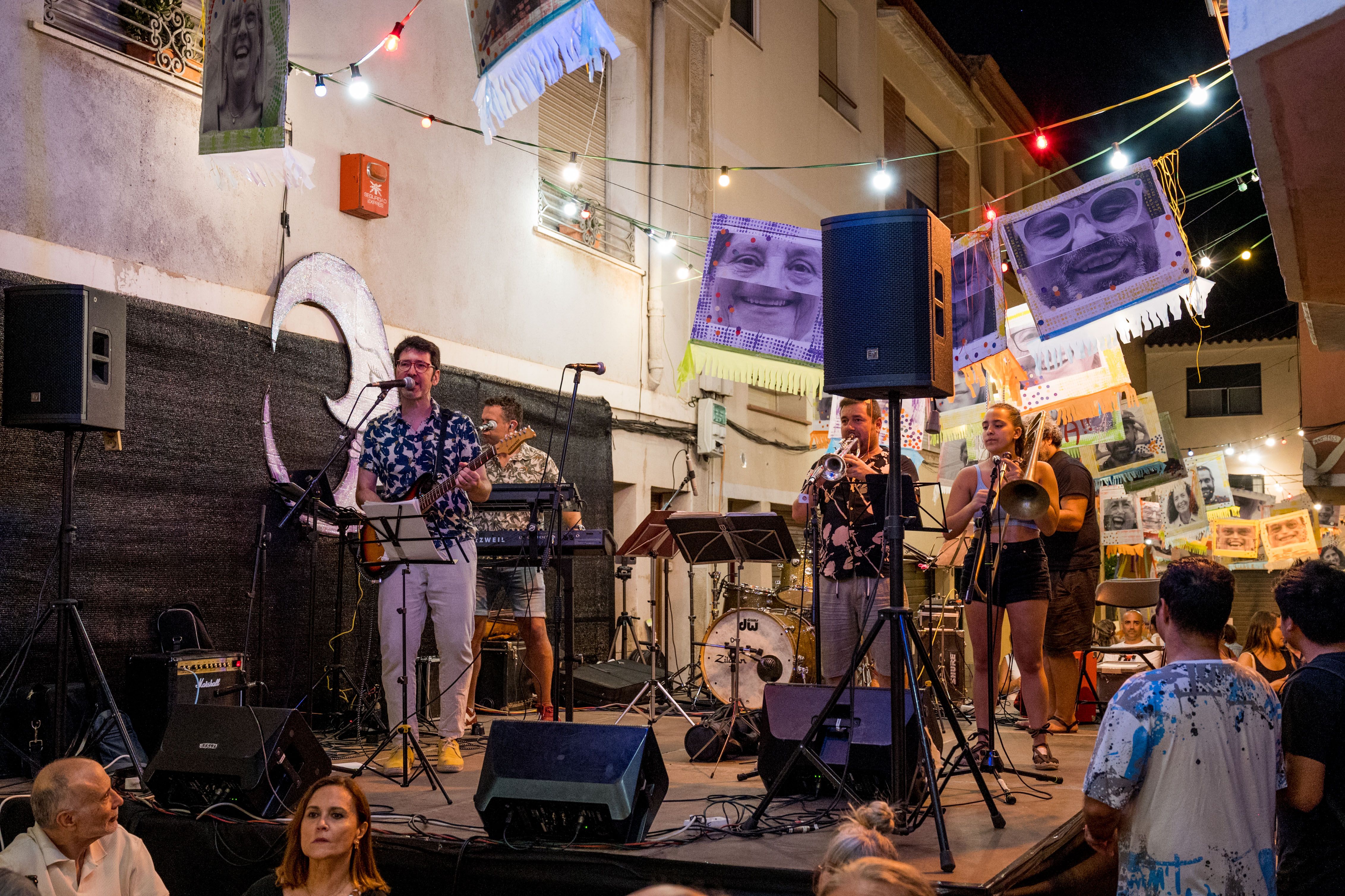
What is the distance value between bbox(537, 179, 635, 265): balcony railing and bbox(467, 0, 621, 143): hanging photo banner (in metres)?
4.35

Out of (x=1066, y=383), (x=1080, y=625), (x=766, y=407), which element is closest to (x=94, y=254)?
Answer: (x=1080, y=625)

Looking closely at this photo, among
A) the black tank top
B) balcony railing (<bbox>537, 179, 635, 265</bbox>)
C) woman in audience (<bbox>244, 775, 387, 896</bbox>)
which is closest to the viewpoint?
woman in audience (<bbox>244, 775, 387, 896</bbox>)

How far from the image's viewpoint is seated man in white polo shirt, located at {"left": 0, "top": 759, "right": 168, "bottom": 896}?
12.5 feet

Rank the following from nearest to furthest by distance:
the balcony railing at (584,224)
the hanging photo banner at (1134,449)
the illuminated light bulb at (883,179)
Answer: the illuminated light bulb at (883,179), the balcony railing at (584,224), the hanging photo banner at (1134,449)

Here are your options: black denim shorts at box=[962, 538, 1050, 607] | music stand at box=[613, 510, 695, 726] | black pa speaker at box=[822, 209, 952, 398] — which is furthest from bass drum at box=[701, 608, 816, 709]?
black pa speaker at box=[822, 209, 952, 398]

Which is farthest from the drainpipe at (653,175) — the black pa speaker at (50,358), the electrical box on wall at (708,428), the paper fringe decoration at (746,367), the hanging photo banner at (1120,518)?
the black pa speaker at (50,358)

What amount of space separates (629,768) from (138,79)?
16.7 feet

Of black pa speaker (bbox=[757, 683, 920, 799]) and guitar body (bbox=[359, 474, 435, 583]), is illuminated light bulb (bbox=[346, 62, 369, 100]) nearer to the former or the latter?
guitar body (bbox=[359, 474, 435, 583])

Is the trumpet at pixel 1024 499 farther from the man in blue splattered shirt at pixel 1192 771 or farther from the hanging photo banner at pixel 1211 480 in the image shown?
the hanging photo banner at pixel 1211 480

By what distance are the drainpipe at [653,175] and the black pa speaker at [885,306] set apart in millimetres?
7372

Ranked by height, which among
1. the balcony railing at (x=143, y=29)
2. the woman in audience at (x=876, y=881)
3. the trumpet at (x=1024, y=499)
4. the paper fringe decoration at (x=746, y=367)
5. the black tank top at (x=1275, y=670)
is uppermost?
the balcony railing at (x=143, y=29)

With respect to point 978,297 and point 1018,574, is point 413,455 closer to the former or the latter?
point 1018,574

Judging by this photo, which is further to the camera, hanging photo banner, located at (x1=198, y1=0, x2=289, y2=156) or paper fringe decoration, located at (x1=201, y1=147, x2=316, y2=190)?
paper fringe decoration, located at (x1=201, y1=147, x2=316, y2=190)

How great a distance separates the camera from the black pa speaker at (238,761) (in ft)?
14.6
